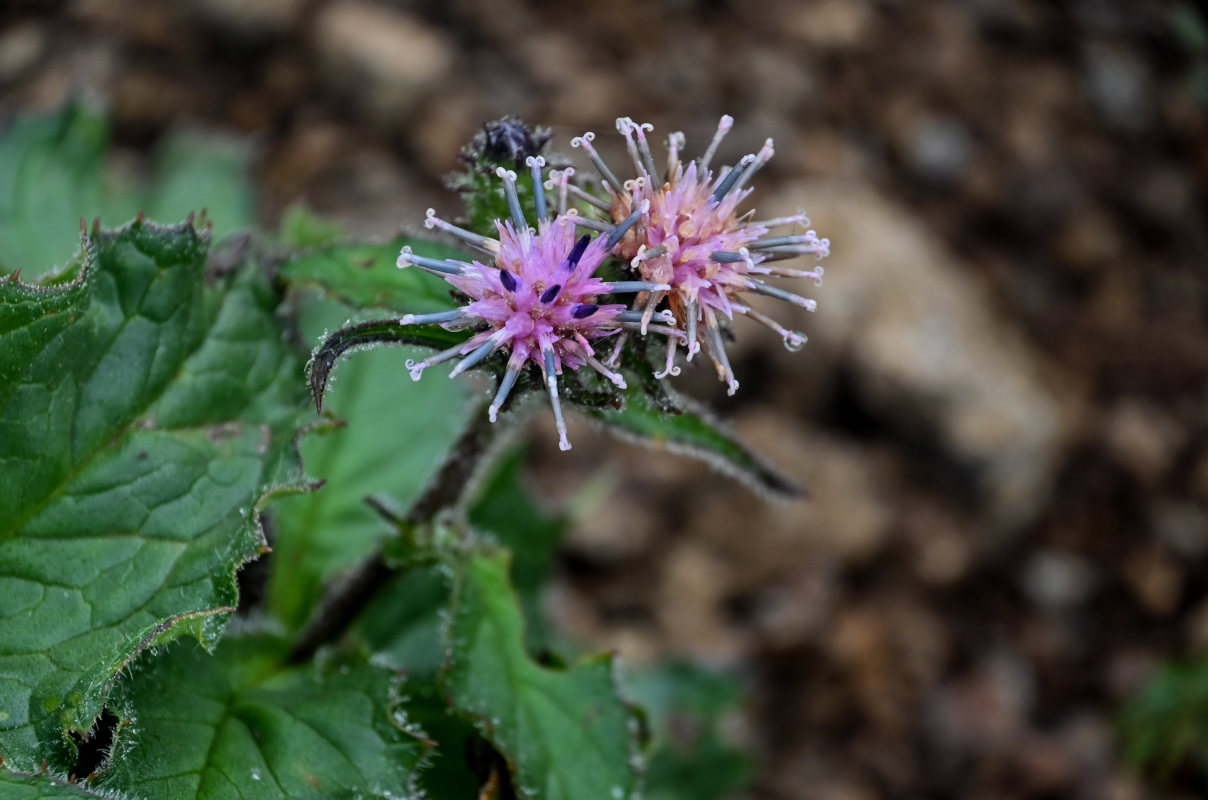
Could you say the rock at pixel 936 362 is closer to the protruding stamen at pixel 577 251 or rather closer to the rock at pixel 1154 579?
the rock at pixel 1154 579

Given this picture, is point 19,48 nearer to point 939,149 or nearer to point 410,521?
point 410,521

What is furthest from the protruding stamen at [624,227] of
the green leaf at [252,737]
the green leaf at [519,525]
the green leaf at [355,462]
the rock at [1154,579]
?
the rock at [1154,579]

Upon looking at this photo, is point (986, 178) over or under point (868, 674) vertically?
over

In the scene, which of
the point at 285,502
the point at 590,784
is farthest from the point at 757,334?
the point at 590,784

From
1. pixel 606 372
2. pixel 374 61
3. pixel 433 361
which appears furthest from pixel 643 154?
pixel 374 61

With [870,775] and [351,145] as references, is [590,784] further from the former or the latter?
[351,145]

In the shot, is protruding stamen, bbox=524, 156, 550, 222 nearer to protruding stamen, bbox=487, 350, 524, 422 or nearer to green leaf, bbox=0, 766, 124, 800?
protruding stamen, bbox=487, 350, 524, 422
